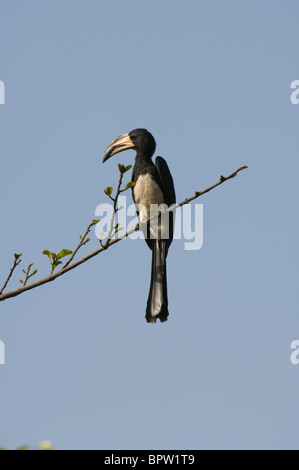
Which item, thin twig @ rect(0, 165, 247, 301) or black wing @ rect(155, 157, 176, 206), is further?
black wing @ rect(155, 157, 176, 206)

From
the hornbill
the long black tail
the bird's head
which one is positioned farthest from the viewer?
the bird's head

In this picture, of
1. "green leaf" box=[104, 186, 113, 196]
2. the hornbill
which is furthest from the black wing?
"green leaf" box=[104, 186, 113, 196]

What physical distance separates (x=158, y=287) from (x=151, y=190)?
3.75 ft

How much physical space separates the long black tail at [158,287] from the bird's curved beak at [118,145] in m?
0.97

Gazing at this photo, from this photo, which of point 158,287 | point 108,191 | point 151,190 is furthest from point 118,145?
point 108,191

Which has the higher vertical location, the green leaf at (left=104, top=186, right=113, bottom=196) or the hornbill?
the hornbill

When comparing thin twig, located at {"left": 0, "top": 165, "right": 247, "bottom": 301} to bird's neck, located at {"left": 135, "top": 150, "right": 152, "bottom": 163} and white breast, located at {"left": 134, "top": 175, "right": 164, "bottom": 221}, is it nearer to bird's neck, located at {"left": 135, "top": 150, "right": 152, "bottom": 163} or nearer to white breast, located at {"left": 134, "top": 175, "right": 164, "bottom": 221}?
white breast, located at {"left": 134, "top": 175, "right": 164, "bottom": 221}

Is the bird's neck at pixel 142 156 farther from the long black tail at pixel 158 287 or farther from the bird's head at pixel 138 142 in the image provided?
the long black tail at pixel 158 287

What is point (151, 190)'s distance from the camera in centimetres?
615

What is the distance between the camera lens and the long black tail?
518 cm

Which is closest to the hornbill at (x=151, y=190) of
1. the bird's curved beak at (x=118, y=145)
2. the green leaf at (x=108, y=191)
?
the bird's curved beak at (x=118, y=145)
